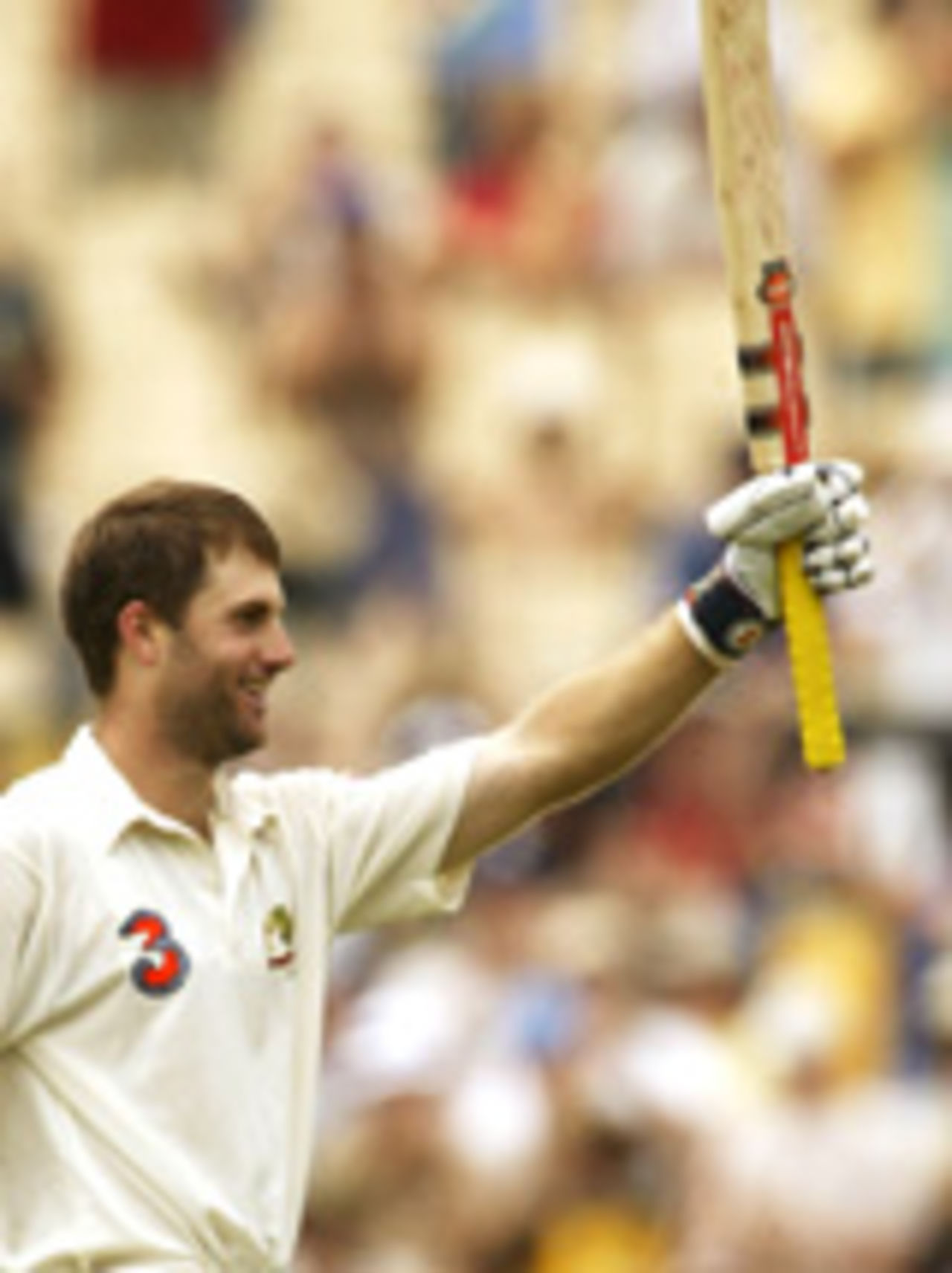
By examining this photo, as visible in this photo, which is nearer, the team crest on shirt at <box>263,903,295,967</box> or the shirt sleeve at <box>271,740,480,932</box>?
the team crest on shirt at <box>263,903,295,967</box>

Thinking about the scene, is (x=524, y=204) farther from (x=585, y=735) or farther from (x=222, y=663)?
(x=222, y=663)

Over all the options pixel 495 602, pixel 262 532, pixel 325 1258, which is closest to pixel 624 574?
pixel 495 602

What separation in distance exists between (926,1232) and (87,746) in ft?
11.6

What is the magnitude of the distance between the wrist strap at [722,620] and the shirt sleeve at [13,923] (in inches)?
39.7

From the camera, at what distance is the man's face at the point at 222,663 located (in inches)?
205

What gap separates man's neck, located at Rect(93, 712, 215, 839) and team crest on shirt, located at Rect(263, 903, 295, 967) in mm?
147

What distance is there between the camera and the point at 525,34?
11.5 m

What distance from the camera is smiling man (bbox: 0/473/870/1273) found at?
5.07 metres

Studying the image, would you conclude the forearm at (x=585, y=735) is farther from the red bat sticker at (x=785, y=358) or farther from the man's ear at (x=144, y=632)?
the man's ear at (x=144, y=632)

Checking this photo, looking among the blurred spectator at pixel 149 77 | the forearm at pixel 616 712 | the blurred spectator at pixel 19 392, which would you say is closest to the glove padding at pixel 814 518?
the forearm at pixel 616 712

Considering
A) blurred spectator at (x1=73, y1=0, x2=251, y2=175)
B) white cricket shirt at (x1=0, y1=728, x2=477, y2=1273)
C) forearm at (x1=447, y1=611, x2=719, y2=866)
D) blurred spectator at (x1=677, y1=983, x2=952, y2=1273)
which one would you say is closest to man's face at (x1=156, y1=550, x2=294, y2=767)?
white cricket shirt at (x1=0, y1=728, x2=477, y2=1273)

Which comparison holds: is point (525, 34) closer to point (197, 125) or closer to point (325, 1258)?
point (197, 125)

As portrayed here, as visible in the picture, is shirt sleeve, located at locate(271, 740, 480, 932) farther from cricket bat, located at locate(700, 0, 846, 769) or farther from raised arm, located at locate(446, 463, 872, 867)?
cricket bat, located at locate(700, 0, 846, 769)

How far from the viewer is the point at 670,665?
5449 mm
